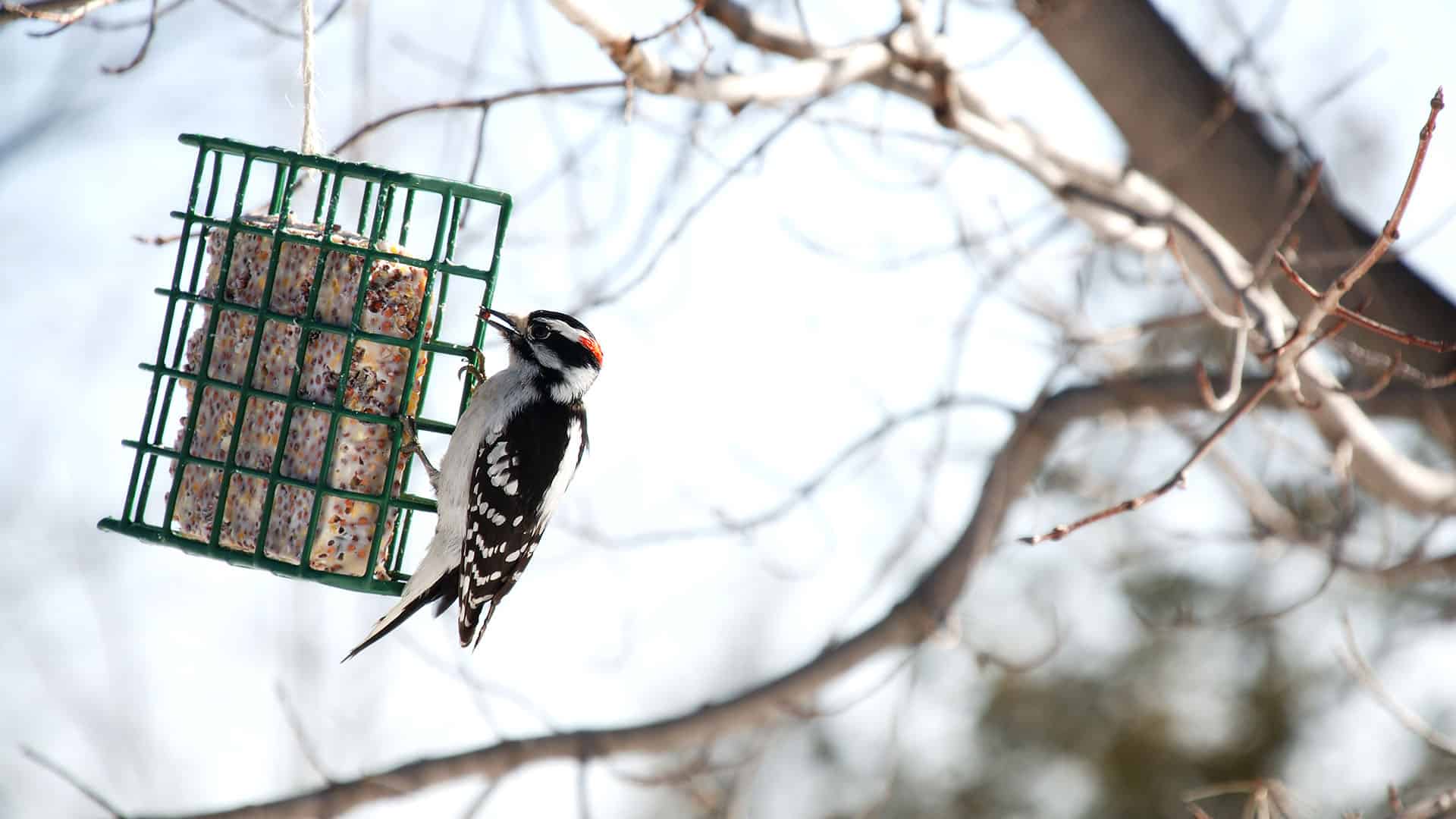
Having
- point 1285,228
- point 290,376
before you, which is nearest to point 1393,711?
point 1285,228

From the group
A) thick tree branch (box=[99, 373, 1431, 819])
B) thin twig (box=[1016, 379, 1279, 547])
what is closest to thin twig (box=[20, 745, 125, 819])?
thick tree branch (box=[99, 373, 1431, 819])

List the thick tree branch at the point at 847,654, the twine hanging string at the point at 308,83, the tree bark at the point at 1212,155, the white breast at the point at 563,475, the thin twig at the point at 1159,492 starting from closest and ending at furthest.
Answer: the thin twig at the point at 1159,492
the twine hanging string at the point at 308,83
the white breast at the point at 563,475
the thick tree branch at the point at 847,654
the tree bark at the point at 1212,155

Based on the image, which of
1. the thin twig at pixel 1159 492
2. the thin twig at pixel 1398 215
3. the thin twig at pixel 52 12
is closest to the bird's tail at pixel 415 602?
the thin twig at pixel 52 12

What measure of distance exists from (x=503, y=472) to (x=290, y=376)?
712 millimetres

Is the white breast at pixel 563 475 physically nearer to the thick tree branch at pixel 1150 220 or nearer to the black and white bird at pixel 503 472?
the black and white bird at pixel 503 472

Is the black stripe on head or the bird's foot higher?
the black stripe on head

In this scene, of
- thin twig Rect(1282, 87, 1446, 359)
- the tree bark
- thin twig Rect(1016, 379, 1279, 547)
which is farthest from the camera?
the tree bark

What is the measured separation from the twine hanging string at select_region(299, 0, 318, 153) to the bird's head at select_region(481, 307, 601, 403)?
0.87 m

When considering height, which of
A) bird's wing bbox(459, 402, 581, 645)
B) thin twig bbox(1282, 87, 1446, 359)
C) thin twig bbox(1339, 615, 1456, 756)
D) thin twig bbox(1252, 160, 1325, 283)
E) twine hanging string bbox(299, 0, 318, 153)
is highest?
twine hanging string bbox(299, 0, 318, 153)

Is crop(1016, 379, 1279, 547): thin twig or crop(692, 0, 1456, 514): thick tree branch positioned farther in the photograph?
crop(692, 0, 1456, 514): thick tree branch

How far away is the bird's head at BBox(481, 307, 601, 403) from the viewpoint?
3.98 m

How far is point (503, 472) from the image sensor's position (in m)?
3.80

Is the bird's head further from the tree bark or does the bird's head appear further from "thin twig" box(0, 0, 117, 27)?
the tree bark

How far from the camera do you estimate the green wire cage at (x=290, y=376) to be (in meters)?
3.37
